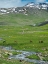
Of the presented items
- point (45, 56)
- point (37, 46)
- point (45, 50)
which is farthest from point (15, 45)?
point (45, 56)

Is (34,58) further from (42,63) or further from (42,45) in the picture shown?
(42,45)

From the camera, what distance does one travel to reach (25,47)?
7569 centimetres

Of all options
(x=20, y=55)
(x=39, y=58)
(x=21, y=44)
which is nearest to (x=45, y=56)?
(x=39, y=58)

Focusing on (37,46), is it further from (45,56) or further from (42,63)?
(42,63)

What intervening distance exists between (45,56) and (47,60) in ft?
15.0

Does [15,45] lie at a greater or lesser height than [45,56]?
lesser

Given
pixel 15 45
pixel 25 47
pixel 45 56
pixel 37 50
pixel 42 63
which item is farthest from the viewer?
pixel 15 45

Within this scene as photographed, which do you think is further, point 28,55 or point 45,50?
point 45,50

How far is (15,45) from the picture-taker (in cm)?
8106

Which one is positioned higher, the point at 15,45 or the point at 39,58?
the point at 39,58

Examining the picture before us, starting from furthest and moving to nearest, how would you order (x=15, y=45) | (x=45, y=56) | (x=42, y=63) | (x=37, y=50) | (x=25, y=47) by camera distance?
(x=15, y=45)
(x=25, y=47)
(x=37, y=50)
(x=45, y=56)
(x=42, y=63)

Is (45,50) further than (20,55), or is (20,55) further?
(45,50)

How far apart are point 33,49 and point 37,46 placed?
477 centimetres

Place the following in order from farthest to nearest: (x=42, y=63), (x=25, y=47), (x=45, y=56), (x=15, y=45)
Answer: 1. (x=15, y=45)
2. (x=25, y=47)
3. (x=45, y=56)
4. (x=42, y=63)
